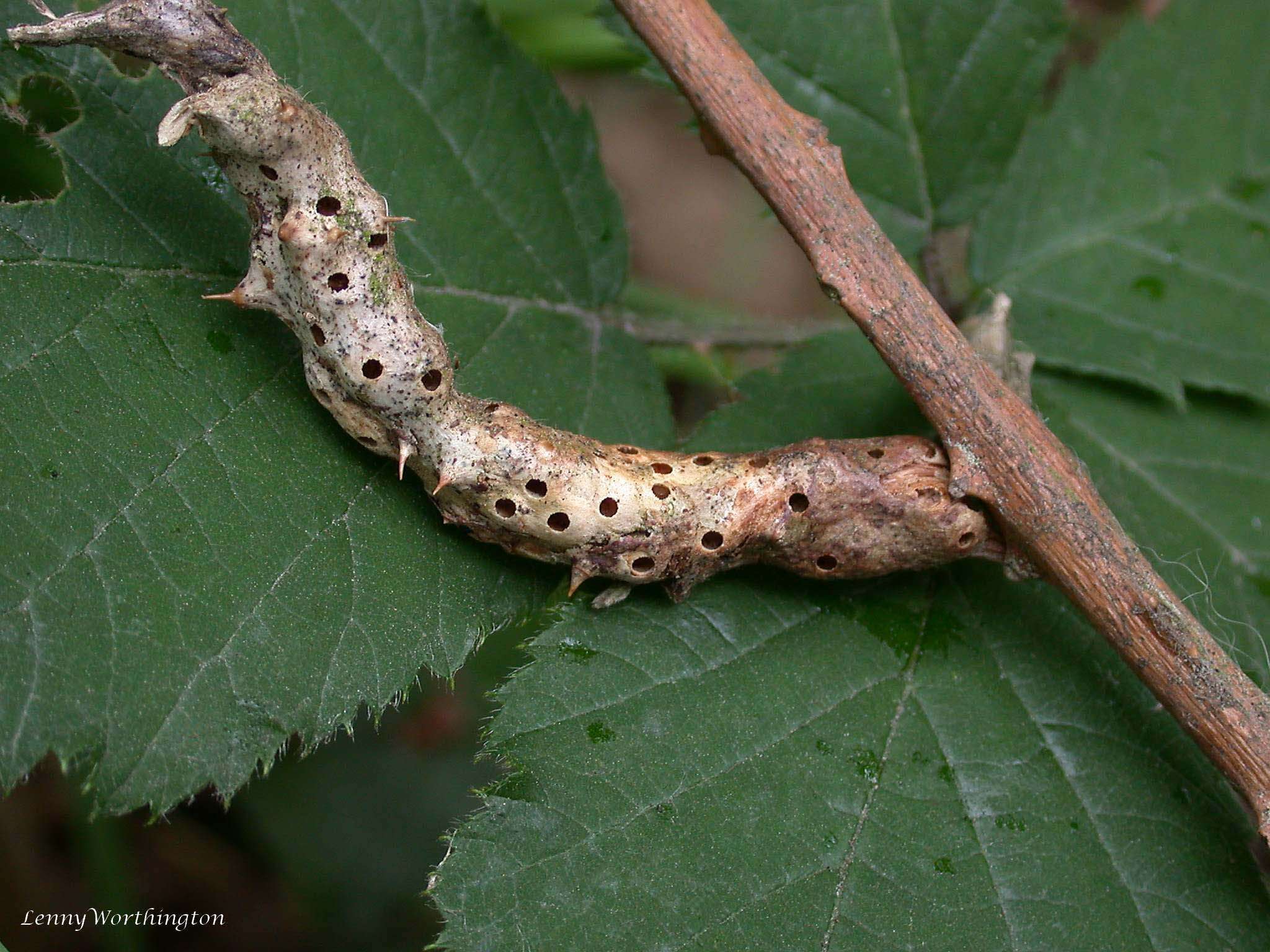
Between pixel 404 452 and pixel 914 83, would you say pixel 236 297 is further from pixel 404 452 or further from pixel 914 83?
pixel 914 83

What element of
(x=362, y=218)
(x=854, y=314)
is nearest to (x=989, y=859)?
(x=854, y=314)

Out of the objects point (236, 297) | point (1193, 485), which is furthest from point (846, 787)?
point (236, 297)

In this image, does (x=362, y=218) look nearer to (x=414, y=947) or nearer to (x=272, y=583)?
(x=272, y=583)

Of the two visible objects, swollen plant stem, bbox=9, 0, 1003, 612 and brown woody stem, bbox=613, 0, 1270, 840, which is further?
brown woody stem, bbox=613, 0, 1270, 840

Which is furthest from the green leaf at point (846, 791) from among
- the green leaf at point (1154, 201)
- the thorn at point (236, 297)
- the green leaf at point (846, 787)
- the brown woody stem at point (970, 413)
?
the green leaf at point (1154, 201)

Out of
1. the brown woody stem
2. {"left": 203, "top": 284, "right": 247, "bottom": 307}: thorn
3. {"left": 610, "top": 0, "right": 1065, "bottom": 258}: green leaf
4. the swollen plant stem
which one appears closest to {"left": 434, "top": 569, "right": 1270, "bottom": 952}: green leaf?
the swollen plant stem

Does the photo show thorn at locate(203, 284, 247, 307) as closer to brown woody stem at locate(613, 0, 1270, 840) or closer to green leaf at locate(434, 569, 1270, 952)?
green leaf at locate(434, 569, 1270, 952)
